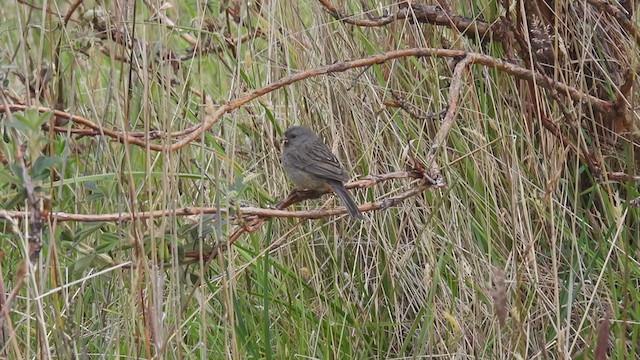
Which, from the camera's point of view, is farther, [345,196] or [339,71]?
[345,196]

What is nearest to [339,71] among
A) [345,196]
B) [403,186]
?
[345,196]

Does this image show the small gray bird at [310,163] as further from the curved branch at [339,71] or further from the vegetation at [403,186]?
the curved branch at [339,71]

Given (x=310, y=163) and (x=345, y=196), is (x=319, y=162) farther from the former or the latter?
(x=345, y=196)

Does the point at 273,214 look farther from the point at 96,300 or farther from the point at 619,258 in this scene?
the point at 619,258

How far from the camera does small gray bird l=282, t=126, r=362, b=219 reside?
3.27 metres

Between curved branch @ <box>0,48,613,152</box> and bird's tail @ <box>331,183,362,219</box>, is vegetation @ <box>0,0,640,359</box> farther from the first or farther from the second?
bird's tail @ <box>331,183,362,219</box>

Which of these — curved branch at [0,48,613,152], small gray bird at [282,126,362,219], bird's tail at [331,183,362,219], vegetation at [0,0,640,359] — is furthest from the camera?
small gray bird at [282,126,362,219]

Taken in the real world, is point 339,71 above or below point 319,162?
above

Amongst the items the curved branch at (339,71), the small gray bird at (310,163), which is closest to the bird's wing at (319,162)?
the small gray bird at (310,163)

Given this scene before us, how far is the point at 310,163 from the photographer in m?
3.25

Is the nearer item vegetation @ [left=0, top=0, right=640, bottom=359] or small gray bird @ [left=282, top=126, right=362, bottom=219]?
vegetation @ [left=0, top=0, right=640, bottom=359]

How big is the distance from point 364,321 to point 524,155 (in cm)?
77

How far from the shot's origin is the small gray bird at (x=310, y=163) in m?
3.27

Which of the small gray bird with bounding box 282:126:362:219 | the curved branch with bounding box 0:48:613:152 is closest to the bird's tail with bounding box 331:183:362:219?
the small gray bird with bounding box 282:126:362:219
